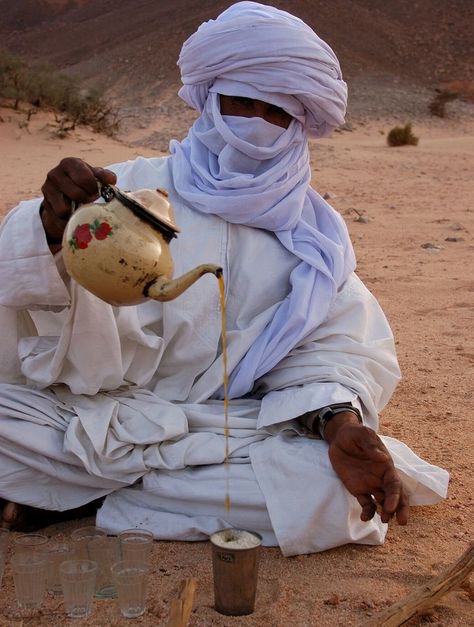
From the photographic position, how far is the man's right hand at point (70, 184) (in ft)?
9.57

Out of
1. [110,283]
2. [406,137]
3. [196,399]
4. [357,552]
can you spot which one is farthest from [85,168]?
[406,137]

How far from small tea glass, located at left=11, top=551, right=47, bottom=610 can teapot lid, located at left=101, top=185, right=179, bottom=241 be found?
3.22 feet

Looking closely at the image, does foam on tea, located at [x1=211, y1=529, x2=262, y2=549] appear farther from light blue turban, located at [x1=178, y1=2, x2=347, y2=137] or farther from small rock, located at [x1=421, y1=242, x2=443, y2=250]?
small rock, located at [x1=421, y1=242, x2=443, y2=250]

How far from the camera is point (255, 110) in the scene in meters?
3.75

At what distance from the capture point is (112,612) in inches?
115

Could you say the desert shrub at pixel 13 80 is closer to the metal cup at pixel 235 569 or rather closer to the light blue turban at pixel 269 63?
the light blue turban at pixel 269 63

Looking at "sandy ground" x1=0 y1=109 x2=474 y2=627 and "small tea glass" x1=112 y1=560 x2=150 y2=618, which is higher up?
"small tea glass" x1=112 y1=560 x2=150 y2=618

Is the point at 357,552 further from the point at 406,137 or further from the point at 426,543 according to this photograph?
the point at 406,137

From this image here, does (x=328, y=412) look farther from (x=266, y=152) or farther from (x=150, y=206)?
(x=150, y=206)

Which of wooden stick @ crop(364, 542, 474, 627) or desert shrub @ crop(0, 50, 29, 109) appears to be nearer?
wooden stick @ crop(364, 542, 474, 627)

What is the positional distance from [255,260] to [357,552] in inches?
42.7

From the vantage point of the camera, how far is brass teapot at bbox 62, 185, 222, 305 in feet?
8.94

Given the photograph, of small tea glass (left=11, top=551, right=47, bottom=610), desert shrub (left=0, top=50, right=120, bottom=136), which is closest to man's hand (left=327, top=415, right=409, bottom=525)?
small tea glass (left=11, top=551, right=47, bottom=610)

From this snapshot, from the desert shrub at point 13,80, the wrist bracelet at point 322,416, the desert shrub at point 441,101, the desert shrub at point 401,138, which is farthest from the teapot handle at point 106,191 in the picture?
the desert shrub at point 441,101
